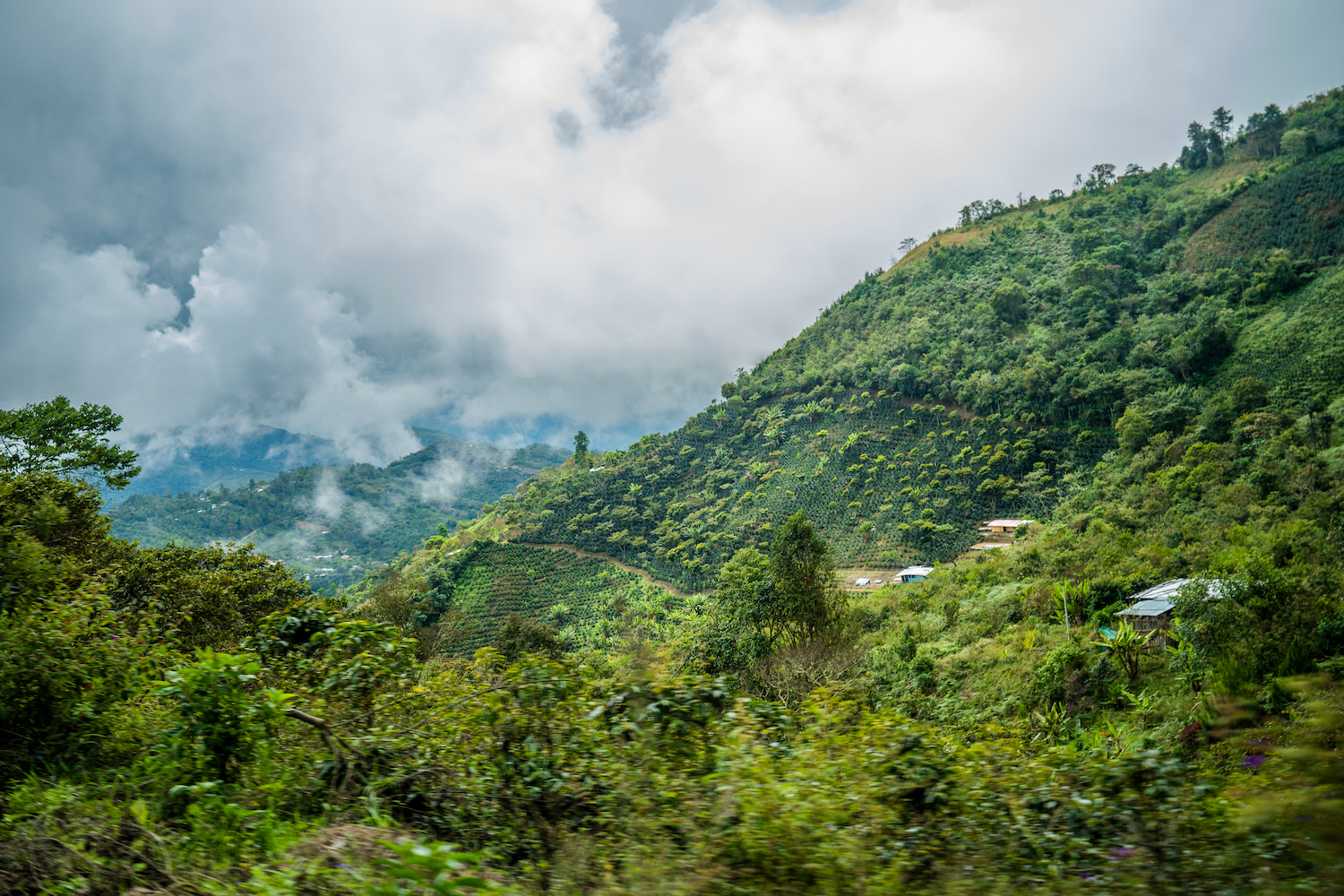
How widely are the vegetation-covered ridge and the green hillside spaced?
2273 inches

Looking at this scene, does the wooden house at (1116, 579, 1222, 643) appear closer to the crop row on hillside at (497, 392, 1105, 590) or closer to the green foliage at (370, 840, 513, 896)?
the green foliage at (370, 840, 513, 896)

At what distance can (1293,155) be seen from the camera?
55.8m

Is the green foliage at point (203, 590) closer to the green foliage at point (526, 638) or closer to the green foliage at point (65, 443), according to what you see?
the green foliage at point (65, 443)

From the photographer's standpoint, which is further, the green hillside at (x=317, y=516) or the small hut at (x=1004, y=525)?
the green hillside at (x=317, y=516)

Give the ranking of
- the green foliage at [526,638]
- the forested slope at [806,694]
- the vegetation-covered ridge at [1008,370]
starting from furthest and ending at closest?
the vegetation-covered ridge at [1008,370] < the green foliage at [526,638] < the forested slope at [806,694]

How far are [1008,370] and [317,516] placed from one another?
14325cm

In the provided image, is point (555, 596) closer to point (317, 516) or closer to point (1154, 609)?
point (1154, 609)

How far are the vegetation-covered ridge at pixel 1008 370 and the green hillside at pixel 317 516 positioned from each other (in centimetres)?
5773

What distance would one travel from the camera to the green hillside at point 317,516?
361ft

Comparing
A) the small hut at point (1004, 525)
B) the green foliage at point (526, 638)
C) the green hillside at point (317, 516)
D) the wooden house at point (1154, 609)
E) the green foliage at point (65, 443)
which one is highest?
the green hillside at point (317, 516)

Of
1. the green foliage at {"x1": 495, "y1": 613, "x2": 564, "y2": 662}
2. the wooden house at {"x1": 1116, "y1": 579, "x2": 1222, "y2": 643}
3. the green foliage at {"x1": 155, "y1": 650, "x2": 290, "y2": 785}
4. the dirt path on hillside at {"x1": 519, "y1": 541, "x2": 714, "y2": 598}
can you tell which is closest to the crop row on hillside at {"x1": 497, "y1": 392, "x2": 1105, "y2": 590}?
the dirt path on hillside at {"x1": 519, "y1": 541, "x2": 714, "y2": 598}

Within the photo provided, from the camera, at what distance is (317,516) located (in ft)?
440

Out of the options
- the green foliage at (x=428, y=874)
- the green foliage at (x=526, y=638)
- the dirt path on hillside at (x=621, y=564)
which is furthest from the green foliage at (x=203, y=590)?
the dirt path on hillside at (x=621, y=564)

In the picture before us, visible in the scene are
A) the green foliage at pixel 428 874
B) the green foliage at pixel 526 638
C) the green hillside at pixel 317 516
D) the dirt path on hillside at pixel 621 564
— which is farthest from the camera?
the green hillside at pixel 317 516
